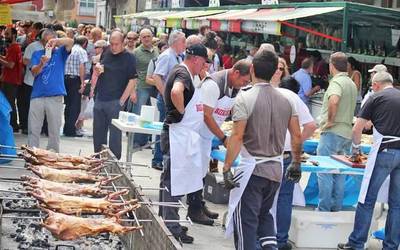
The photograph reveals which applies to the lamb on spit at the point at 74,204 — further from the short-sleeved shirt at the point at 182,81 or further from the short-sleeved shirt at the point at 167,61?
the short-sleeved shirt at the point at 167,61

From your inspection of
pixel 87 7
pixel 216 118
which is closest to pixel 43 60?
pixel 216 118

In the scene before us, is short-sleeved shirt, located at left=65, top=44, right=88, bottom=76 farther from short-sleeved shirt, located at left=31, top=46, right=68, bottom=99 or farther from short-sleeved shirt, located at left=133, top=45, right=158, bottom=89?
short-sleeved shirt, located at left=31, top=46, right=68, bottom=99

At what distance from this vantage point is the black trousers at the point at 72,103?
13.3 meters

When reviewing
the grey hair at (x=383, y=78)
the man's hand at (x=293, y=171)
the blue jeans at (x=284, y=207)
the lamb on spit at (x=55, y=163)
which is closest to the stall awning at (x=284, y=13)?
the grey hair at (x=383, y=78)

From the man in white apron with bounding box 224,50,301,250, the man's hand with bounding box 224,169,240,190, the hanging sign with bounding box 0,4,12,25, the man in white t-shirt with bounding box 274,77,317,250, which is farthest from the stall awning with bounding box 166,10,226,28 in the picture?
the man's hand with bounding box 224,169,240,190

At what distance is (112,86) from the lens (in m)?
9.91

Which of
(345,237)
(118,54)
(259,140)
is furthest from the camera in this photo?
(118,54)

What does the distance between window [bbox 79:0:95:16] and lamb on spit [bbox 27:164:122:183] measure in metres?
74.1

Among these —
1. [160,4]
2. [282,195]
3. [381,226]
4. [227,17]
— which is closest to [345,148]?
[381,226]

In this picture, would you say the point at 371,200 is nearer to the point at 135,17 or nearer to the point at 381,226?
the point at 381,226

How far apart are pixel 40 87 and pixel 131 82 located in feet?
4.27

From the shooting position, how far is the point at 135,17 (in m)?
31.2

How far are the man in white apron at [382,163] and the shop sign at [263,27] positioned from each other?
7.28m

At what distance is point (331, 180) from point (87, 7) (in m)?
73.0
